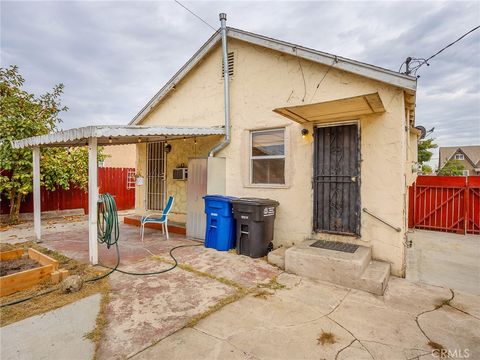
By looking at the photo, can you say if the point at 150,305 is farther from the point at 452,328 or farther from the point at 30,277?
the point at 452,328

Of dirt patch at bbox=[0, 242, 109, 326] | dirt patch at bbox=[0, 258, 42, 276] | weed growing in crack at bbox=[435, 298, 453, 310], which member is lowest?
weed growing in crack at bbox=[435, 298, 453, 310]

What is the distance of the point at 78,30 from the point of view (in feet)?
25.6

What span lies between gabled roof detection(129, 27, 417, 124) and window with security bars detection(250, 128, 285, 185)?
5.77ft

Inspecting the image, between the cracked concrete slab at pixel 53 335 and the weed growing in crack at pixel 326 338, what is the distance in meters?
2.30

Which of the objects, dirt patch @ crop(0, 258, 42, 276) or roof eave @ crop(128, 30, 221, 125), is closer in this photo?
dirt patch @ crop(0, 258, 42, 276)

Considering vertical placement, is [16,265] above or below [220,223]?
below

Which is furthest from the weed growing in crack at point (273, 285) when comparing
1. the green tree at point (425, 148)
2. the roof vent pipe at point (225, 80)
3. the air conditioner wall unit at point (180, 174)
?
the green tree at point (425, 148)

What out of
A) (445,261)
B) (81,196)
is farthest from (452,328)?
(81,196)

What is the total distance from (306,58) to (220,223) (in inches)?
164

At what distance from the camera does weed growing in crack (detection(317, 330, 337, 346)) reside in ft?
8.78

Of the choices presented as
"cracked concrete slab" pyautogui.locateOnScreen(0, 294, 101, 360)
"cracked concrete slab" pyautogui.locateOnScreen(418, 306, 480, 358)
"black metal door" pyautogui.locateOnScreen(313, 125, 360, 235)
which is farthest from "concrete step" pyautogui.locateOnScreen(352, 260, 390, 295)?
"cracked concrete slab" pyautogui.locateOnScreen(0, 294, 101, 360)

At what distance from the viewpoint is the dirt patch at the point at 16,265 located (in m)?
4.43

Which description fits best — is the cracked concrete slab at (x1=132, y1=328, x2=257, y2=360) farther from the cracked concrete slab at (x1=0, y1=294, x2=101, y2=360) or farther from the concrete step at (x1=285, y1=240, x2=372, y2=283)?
the concrete step at (x1=285, y1=240, x2=372, y2=283)

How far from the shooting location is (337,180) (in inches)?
211
